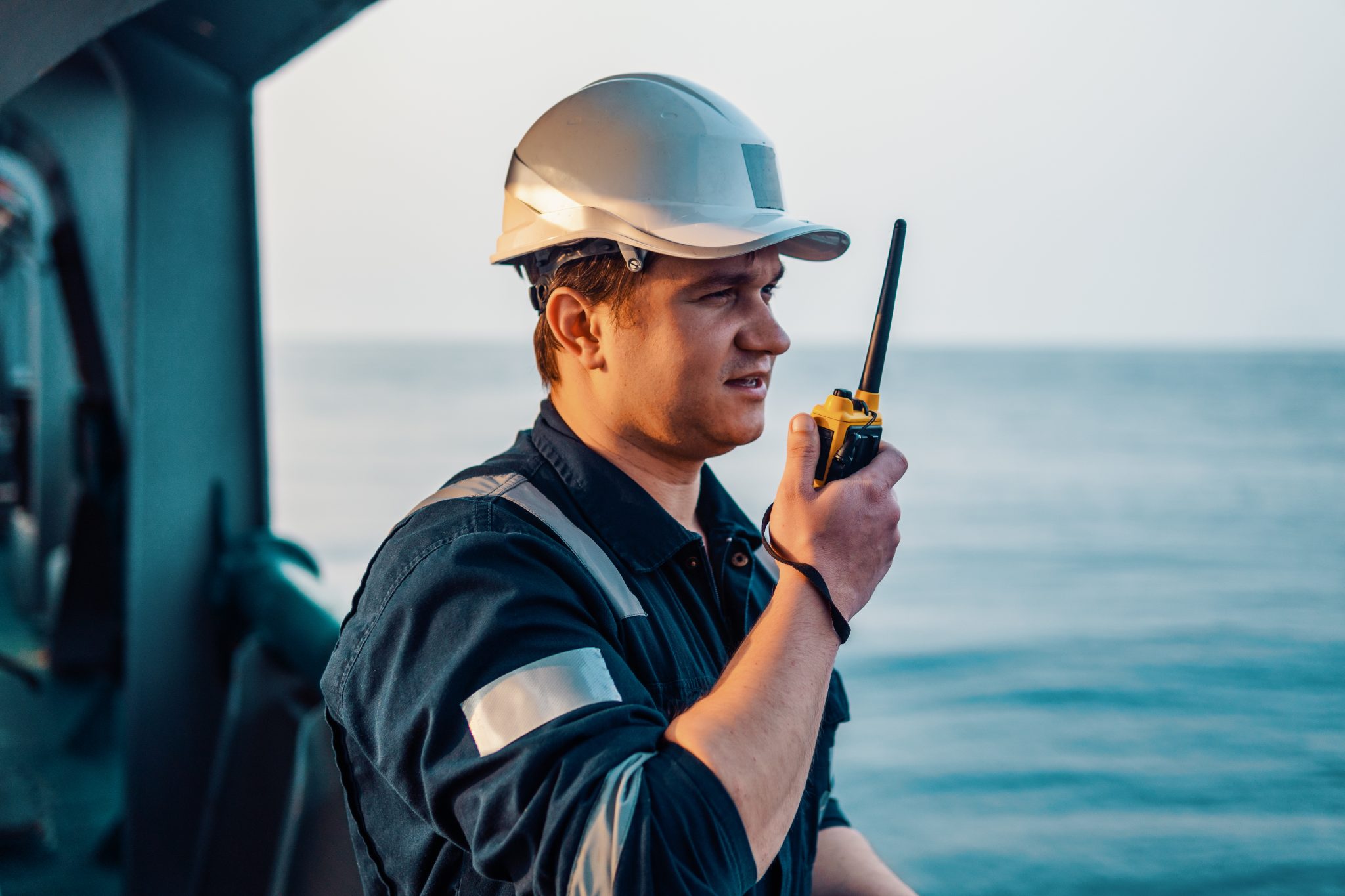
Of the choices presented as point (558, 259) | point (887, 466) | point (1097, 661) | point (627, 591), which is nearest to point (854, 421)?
point (887, 466)

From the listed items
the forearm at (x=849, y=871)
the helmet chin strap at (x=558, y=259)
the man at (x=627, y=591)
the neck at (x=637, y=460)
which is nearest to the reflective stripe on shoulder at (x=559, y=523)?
the man at (x=627, y=591)

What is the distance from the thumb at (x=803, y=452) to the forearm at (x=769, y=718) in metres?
0.11

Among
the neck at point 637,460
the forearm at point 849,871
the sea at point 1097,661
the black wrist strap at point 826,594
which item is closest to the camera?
the black wrist strap at point 826,594

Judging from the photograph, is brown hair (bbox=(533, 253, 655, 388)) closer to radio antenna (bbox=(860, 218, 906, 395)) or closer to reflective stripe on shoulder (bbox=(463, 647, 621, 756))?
radio antenna (bbox=(860, 218, 906, 395))

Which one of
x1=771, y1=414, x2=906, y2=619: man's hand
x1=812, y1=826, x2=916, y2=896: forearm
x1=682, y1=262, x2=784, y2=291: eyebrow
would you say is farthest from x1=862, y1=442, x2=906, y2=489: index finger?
x1=812, y1=826, x2=916, y2=896: forearm

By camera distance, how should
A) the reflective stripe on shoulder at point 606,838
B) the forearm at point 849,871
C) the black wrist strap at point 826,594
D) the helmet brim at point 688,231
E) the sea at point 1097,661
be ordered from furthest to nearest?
1. the sea at point 1097,661
2. the forearm at point 849,871
3. the helmet brim at point 688,231
4. the black wrist strap at point 826,594
5. the reflective stripe on shoulder at point 606,838

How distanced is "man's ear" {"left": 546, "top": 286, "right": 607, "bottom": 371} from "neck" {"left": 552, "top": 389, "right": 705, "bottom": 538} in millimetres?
54

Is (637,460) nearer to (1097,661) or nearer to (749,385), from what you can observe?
(749,385)

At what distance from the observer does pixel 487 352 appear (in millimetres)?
53688

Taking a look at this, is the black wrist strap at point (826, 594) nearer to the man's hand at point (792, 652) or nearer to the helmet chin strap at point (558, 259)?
the man's hand at point (792, 652)

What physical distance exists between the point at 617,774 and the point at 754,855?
0.42 feet

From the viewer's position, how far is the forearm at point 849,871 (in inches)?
54.0

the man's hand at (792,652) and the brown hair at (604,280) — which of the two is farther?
the brown hair at (604,280)

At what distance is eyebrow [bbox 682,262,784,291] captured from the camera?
3.85 ft
